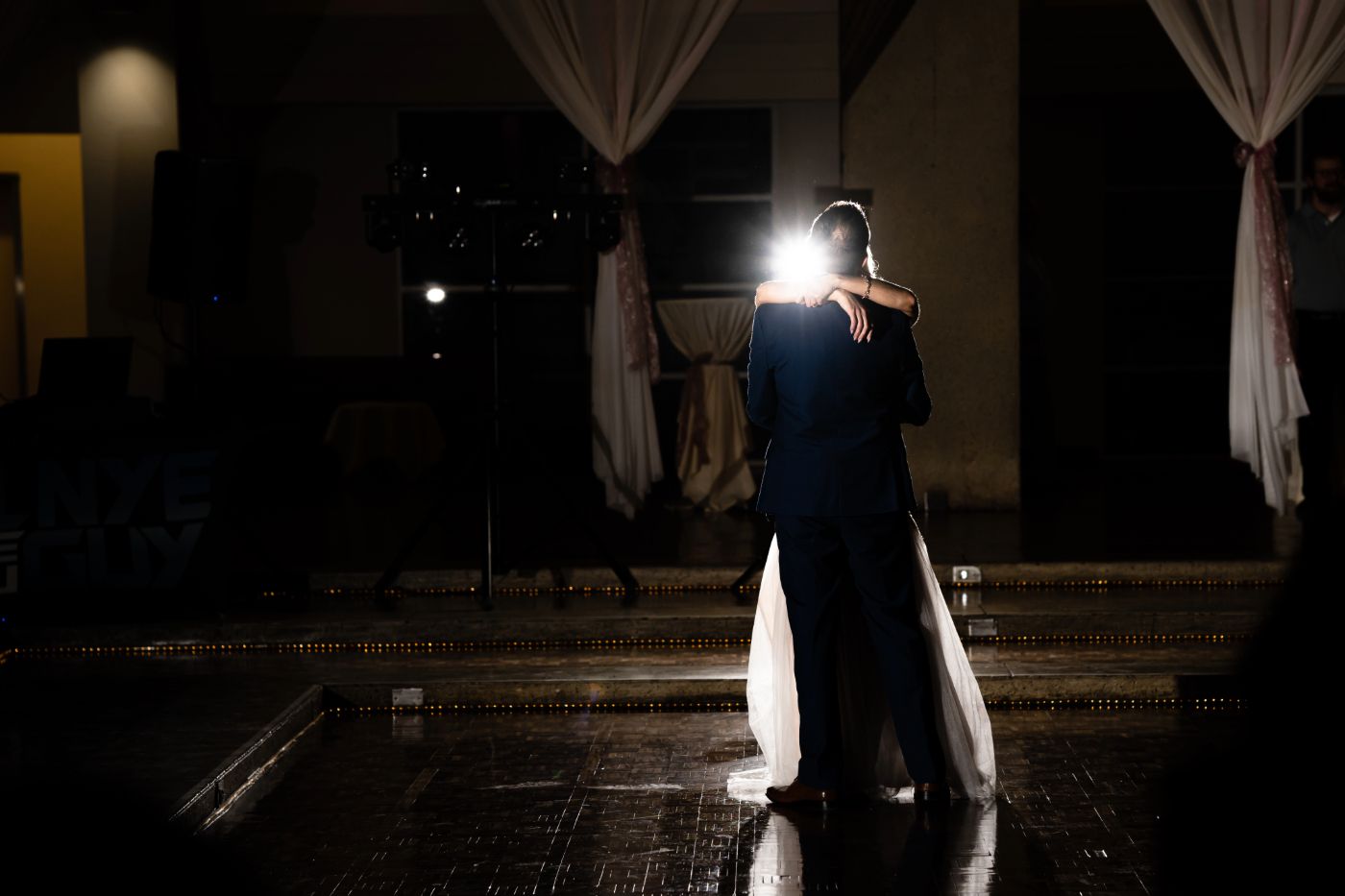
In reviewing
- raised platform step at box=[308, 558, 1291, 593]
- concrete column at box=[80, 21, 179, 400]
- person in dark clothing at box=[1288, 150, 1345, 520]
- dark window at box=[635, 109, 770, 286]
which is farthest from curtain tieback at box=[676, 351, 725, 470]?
concrete column at box=[80, 21, 179, 400]

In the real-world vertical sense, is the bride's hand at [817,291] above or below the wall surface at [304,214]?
below

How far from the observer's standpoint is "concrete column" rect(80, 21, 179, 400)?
8906mm

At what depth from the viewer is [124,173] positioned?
8.96 m

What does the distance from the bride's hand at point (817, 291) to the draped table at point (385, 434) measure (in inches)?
231

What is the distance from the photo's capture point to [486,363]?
9.14 m

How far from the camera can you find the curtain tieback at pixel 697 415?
281 inches

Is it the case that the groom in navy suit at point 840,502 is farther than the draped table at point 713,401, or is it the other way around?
the draped table at point 713,401

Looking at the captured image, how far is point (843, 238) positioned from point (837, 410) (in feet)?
1.43

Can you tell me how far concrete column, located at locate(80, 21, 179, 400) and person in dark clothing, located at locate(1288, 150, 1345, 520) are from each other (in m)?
7.23

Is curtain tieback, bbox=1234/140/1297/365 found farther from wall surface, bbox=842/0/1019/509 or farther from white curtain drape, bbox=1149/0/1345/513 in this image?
wall surface, bbox=842/0/1019/509

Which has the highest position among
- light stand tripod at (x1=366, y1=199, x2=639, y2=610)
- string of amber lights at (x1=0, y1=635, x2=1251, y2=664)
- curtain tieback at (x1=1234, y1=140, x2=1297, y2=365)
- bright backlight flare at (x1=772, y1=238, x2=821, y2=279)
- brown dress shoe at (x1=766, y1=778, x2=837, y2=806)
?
curtain tieback at (x1=1234, y1=140, x2=1297, y2=365)

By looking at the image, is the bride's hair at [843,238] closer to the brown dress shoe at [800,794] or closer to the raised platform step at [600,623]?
the brown dress shoe at [800,794]

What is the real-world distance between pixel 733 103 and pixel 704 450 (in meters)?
3.82

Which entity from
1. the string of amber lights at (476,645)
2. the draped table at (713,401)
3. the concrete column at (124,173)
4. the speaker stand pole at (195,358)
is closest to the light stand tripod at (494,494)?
the string of amber lights at (476,645)
